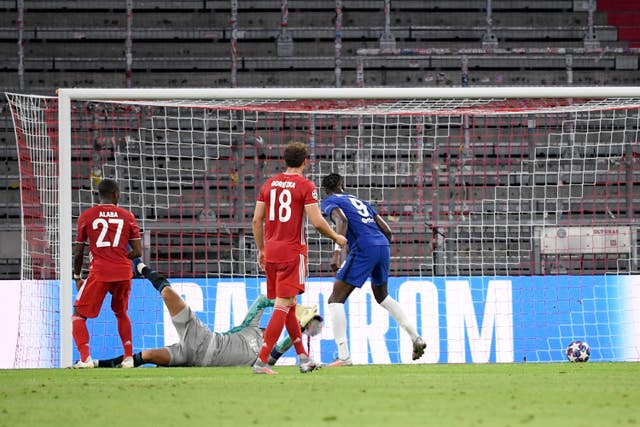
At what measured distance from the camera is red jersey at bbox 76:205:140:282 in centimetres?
948

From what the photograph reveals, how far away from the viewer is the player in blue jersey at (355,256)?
9.33m

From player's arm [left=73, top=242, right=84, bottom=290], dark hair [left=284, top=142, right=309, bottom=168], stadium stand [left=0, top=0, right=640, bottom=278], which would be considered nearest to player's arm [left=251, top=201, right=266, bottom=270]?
dark hair [left=284, top=142, right=309, bottom=168]

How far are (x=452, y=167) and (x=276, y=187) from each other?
29.3ft

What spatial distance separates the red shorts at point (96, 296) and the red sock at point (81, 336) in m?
0.09

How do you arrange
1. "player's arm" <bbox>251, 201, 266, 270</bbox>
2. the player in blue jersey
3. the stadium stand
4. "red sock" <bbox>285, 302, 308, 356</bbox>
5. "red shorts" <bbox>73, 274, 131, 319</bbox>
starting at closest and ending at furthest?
"player's arm" <bbox>251, 201, 266, 270</bbox>, "red sock" <bbox>285, 302, 308, 356</bbox>, the player in blue jersey, "red shorts" <bbox>73, 274, 131, 319</bbox>, the stadium stand

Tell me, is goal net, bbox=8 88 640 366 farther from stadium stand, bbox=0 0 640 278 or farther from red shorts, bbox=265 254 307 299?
red shorts, bbox=265 254 307 299

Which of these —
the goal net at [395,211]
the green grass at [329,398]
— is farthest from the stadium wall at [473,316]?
the green grass at [329,398]

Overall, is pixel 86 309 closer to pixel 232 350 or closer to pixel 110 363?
pixel 110 363

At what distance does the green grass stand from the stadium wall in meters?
3.05

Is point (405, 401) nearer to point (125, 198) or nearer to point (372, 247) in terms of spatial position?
point (372, 247)

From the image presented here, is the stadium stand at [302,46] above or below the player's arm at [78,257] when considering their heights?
above

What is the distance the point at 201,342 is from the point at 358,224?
5.41 feet

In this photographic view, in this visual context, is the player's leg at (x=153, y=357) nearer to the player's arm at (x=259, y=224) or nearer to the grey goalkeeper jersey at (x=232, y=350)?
the grey goalkeeper jersey at (x=232, y=350)

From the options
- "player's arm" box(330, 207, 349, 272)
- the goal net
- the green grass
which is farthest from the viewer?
the goal net
